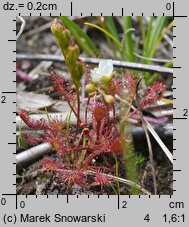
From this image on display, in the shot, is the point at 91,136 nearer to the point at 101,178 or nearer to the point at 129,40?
the point at 101,178

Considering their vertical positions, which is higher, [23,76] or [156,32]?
[156,32]

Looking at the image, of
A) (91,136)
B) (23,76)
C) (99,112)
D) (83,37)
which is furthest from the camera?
(23,76)

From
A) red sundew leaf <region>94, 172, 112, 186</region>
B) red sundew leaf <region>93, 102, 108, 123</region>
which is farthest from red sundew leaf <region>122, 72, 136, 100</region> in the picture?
red sundew leaf <region>94, 172, 112, 186</region>

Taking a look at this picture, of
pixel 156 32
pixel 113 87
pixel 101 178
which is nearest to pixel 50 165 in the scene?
pixel 101 178

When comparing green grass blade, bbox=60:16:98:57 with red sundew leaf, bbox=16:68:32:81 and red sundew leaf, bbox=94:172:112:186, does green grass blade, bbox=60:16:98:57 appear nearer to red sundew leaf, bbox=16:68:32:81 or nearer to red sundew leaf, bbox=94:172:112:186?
red sundew leaf, bbox=16:68:32:81

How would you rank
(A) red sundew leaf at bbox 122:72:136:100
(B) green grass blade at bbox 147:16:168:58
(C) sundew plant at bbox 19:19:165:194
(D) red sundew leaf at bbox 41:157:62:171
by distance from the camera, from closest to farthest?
(C) sundew plant at bbox 19:19:165:194, (D) red sundew leaf at bbox 41:157:62:171, (A) red sundew leaf at bbox 122:72:136:100, (B) green grass blade at bbox 147:16:168:58

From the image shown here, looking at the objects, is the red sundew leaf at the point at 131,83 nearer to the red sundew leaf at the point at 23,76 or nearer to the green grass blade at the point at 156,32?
the green grass blade at the point at 156,32

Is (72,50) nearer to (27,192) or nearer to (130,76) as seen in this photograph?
(130,76)

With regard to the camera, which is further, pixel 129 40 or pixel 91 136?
pixel 129 40

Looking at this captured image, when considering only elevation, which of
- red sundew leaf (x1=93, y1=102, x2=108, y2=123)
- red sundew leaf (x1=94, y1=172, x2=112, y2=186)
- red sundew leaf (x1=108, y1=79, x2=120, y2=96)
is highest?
red sundew leaf (x1=108, y1=79, x2=120, y2=96)

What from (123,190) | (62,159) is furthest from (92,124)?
(123,190)

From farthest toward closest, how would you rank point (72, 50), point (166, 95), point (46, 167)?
point (166, 95)
point (46, 167)
point (72, 50)
